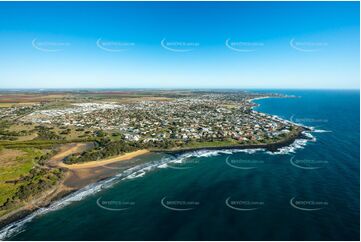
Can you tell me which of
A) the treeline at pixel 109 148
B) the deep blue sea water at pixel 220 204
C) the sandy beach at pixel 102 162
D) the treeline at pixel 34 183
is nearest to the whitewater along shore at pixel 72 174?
the sandy beach at pixel 102 162

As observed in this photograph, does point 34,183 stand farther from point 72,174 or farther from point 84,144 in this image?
point 84,144

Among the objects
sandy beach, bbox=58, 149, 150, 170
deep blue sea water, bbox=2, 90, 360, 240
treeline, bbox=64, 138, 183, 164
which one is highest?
treeline, bbox=64, 138, 183, 164

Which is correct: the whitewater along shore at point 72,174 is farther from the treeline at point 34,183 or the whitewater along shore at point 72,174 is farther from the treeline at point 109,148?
the treeline at point 109,148

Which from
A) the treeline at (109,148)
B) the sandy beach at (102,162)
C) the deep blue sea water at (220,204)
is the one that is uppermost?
the treeline at (109,148)

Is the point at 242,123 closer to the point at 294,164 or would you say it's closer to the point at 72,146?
the point at 294,164

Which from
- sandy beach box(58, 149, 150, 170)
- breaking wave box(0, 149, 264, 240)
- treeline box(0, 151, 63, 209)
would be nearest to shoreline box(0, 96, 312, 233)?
sandy beach box(58, 149, 150, 170)

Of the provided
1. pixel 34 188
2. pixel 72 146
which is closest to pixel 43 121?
pixel 72 146

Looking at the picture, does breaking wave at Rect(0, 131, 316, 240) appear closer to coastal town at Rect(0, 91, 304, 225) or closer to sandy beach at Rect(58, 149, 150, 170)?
coastal town at Rect(0, 91, 304, 225)

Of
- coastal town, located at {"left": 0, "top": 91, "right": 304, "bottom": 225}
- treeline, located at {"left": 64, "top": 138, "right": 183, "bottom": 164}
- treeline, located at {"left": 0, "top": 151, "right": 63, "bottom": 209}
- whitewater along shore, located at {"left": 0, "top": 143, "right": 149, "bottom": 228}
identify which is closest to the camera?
whitewater along shore, located at {"left": 0, "top": 143, "right": 149, "bottom": 228}
